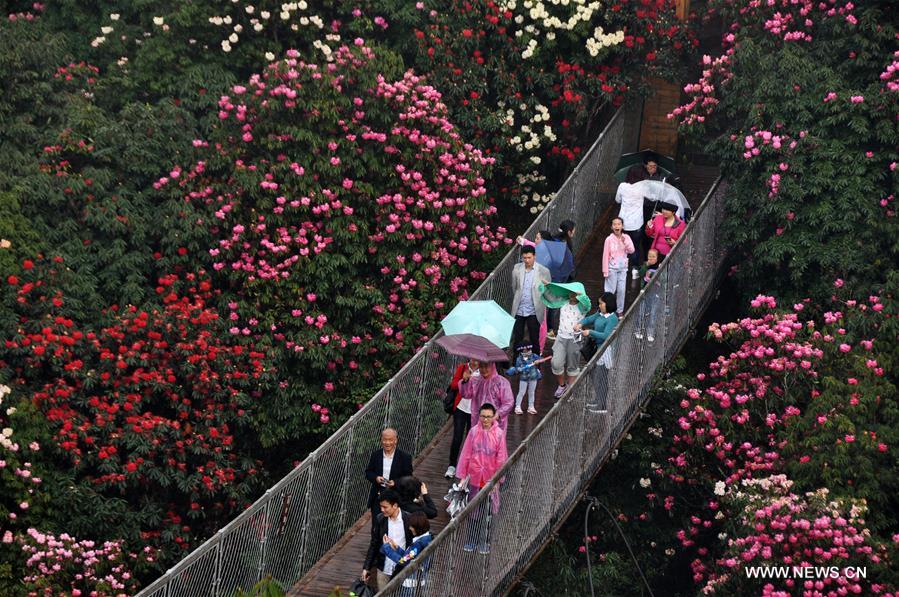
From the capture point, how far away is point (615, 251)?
14586mm

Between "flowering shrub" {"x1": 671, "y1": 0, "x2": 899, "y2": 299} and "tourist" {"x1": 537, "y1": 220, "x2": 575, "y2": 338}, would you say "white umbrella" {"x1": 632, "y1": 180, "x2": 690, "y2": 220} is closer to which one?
"flowering shrub" {"x1": 671, "y1": 0, "x2": 899, "y2": 299}

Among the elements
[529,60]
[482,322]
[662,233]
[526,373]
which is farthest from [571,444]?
[529,60]

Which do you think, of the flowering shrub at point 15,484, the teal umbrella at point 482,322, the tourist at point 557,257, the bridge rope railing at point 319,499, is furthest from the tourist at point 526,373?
the flowering shrub at point 15,484

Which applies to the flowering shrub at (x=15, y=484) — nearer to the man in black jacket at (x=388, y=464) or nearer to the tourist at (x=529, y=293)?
the man in black jacket at (x=388, y=464)

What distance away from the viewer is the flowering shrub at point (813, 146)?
48.4 feet

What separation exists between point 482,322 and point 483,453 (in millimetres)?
1474

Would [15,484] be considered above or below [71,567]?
above

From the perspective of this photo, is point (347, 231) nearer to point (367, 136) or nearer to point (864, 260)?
point (367, 136)

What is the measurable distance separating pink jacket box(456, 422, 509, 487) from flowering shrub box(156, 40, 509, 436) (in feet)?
12.5

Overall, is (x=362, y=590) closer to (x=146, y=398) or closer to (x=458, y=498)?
(x=458, y=498)

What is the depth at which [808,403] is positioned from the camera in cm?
1359

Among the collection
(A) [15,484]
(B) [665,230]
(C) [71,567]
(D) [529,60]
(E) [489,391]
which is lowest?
(C) [71,567]

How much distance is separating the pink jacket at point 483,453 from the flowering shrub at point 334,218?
3803 millimetres

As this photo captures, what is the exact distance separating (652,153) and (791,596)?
6460 millimetres
